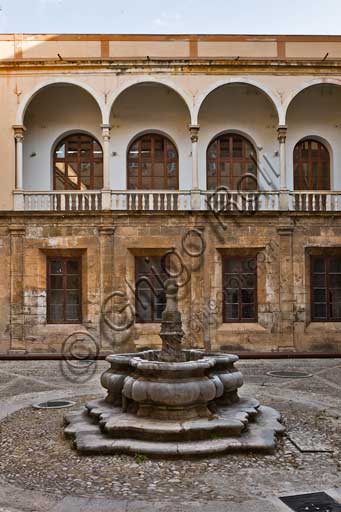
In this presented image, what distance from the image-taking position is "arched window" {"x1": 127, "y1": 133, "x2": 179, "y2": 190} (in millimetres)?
18578

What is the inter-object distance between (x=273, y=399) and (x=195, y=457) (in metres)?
3.79

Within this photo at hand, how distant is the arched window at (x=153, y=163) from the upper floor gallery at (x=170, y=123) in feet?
0.11

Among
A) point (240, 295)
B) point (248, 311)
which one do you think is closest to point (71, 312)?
point (240, 295)

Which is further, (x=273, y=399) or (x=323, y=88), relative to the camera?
(x=323, y=88)

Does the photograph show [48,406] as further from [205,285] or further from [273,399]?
[205,285]

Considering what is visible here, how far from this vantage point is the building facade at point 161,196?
16766 mm

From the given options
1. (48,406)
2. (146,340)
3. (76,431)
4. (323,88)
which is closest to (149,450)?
(76,431)

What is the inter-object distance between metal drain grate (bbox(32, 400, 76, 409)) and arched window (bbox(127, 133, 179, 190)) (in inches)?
398

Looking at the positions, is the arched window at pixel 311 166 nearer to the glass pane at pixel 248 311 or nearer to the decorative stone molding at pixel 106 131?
the glass pane at pixel 248 311

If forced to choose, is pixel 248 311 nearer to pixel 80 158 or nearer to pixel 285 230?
pixel 285 230

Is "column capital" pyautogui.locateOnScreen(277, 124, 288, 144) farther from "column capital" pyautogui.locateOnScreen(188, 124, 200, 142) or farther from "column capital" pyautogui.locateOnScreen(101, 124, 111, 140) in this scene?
"column capital" pyautogui.locateOnScreen(101, 124, 111, 140)

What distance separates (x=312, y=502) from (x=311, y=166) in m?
15.5

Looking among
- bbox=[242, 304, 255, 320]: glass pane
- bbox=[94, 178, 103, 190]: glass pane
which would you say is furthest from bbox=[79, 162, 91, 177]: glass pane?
bbox=[242, 304, 255, 320]: glass pane

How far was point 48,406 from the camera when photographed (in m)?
9.25
